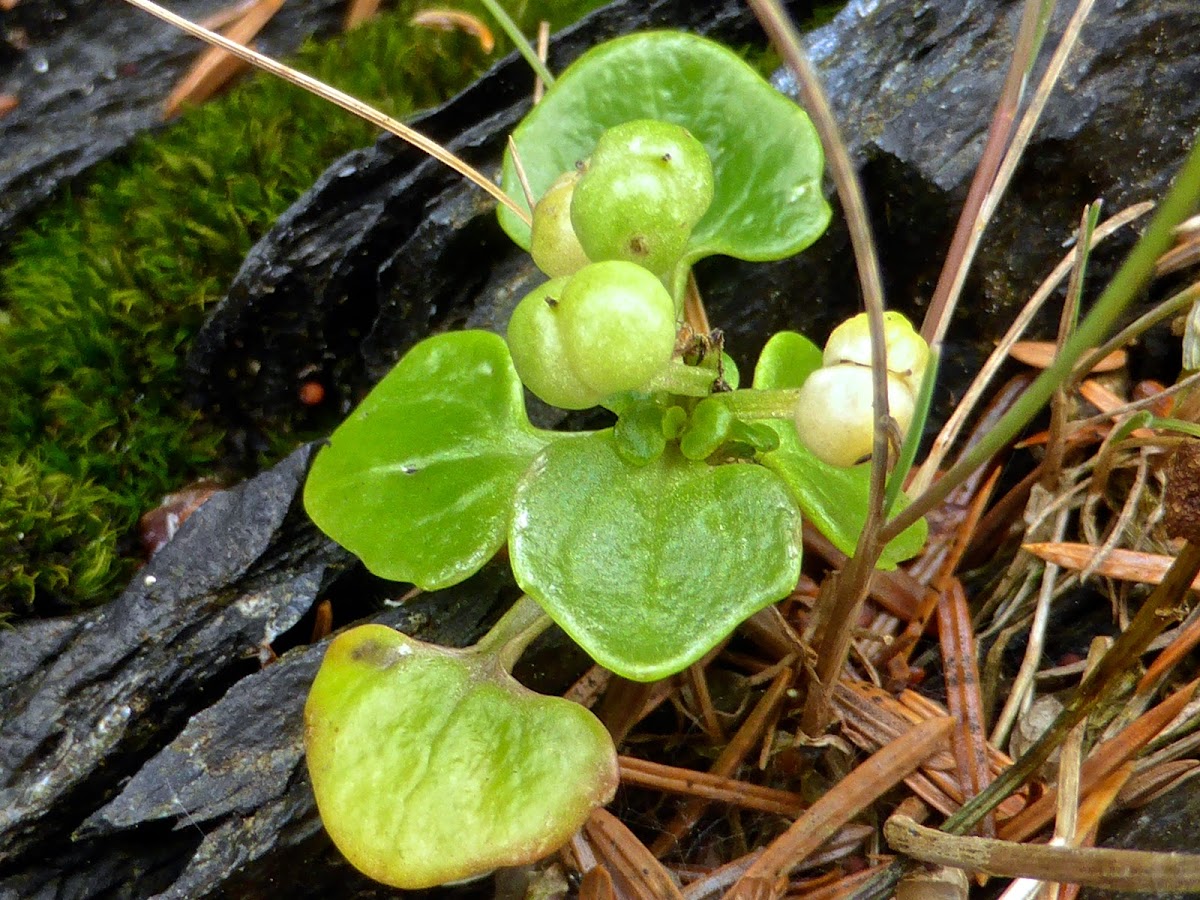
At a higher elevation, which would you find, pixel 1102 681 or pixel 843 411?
pixel 843 411

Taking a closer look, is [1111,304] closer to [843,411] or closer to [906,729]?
[843,411]

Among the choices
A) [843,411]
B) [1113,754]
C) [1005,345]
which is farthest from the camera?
[1005,345]

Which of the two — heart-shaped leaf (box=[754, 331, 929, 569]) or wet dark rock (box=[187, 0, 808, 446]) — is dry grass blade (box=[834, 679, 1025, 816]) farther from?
wet dark rock (box=[187, 0, 808, 446])

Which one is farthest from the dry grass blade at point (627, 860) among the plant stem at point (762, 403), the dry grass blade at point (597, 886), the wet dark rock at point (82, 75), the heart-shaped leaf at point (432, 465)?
the wet dark rock at point (82, 75)

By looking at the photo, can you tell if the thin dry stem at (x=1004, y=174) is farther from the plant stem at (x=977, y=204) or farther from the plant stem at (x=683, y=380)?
the plant stem at (x=683, y=380)

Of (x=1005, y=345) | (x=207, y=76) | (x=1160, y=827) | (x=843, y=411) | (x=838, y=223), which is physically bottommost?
(x=1160, y=827)

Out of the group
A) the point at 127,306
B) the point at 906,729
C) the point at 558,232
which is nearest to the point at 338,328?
the point at 127,306

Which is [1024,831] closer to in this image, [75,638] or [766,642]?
[766,642]

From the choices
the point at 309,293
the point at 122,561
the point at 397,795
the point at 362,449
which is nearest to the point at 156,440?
the point at 122,561
